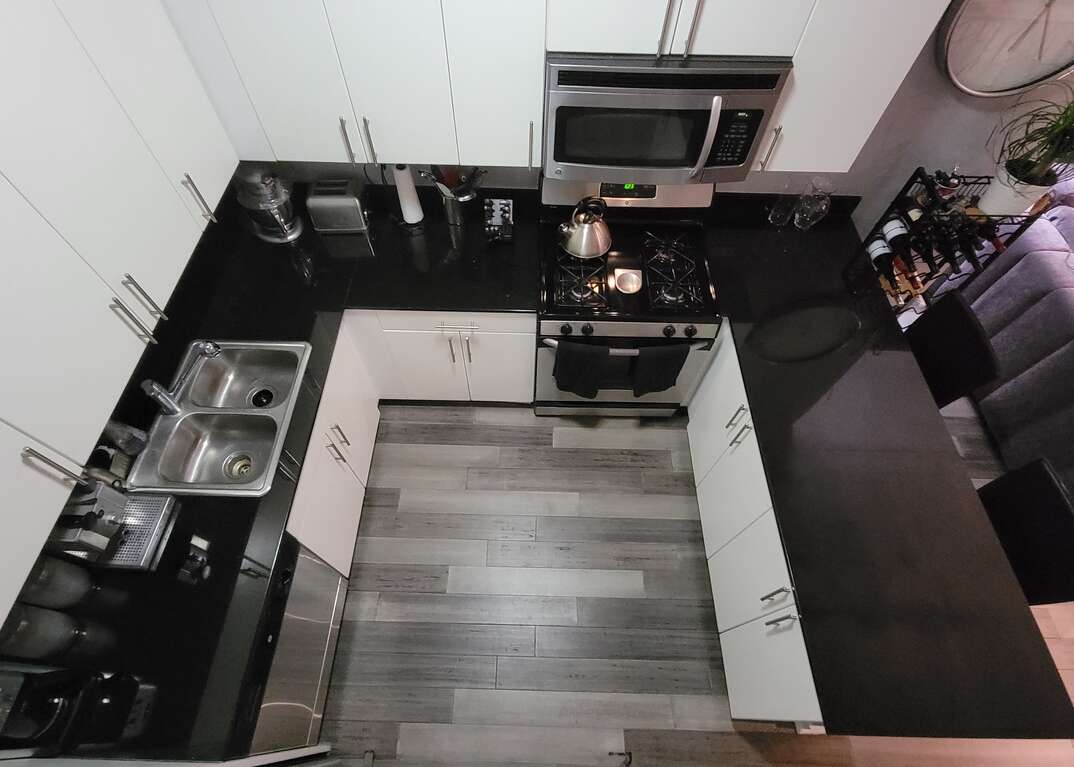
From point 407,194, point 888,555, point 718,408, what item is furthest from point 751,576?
point 407,194

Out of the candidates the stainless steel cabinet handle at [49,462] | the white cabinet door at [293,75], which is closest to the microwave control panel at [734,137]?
the white cabinet door at [293,75]

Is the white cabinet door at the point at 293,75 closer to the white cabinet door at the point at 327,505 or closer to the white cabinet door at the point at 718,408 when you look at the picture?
the white cabinet door at the point at 327,505

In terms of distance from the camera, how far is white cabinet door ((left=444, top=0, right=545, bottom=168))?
1.39m

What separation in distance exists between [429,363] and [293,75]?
3.86 feet

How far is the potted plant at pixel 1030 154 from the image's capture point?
5.81 feet

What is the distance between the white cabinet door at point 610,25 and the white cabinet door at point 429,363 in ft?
3.66

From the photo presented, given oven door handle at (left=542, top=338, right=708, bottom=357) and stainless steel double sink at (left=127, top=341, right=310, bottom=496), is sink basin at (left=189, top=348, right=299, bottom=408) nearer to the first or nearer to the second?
stainless steel double sink at (left=127, top=341, right=310, bottom=496)

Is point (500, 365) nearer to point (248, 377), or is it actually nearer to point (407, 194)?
point (407, 194)

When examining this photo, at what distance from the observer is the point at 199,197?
1.55m

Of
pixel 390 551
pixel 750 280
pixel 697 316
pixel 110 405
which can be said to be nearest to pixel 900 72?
pixel 750 280

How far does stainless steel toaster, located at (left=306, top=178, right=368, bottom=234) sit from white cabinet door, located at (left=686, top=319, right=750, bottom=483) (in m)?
1.57

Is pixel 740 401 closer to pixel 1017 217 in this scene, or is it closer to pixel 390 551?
pixel 1017 217

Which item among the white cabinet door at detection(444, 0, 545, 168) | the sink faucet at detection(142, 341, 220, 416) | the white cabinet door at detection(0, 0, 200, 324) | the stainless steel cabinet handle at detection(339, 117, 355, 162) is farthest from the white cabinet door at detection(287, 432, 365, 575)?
the white cabinet door at detection(444, 0, 545, 168)

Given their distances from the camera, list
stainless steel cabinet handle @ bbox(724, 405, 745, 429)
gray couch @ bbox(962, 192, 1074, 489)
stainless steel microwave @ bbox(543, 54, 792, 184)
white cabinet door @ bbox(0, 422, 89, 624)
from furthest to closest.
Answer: gray couch @ bbox(962, 192, 1074, 489), stainless steel cabinet handle @ bbox(724, 405, 745, 429), stainless steel microwave @ bbox(543, 54, 792, 184), white cabinet door @ bbox(0, 422, 89, 624)
